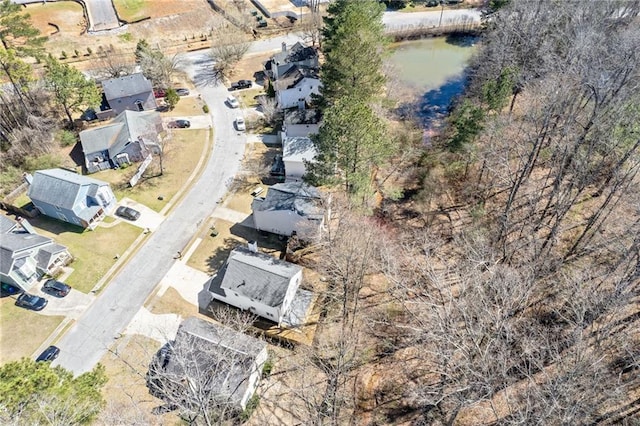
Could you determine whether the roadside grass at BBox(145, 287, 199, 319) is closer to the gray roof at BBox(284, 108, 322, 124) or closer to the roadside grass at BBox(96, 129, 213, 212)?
the roadside grass at BBox(96, 129, 213, 212)

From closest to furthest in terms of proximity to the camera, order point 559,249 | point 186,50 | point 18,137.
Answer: point 559,249 → point 18,137 → point 186,50

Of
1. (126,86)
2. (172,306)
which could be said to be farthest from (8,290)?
(126,86)

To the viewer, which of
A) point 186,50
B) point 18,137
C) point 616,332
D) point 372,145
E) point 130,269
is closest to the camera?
point 616,332

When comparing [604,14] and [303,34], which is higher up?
[604,14]

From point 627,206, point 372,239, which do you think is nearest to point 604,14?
point 627,206

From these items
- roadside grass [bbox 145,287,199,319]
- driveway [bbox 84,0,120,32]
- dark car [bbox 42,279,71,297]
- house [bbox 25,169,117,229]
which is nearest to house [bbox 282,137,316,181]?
roadside grass [bbox 145,287,199,319]

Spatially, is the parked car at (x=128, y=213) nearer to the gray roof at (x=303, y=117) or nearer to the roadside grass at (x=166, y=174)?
the roadside grass at (x=166, y=174)

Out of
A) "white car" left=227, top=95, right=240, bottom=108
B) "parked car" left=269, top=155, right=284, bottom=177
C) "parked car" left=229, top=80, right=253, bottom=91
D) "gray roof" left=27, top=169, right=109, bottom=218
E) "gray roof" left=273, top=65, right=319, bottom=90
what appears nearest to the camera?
"gray roof" left=27, top=169, right=109, bottom=218

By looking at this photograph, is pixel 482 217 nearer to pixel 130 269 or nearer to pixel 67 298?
pixel 130 269
